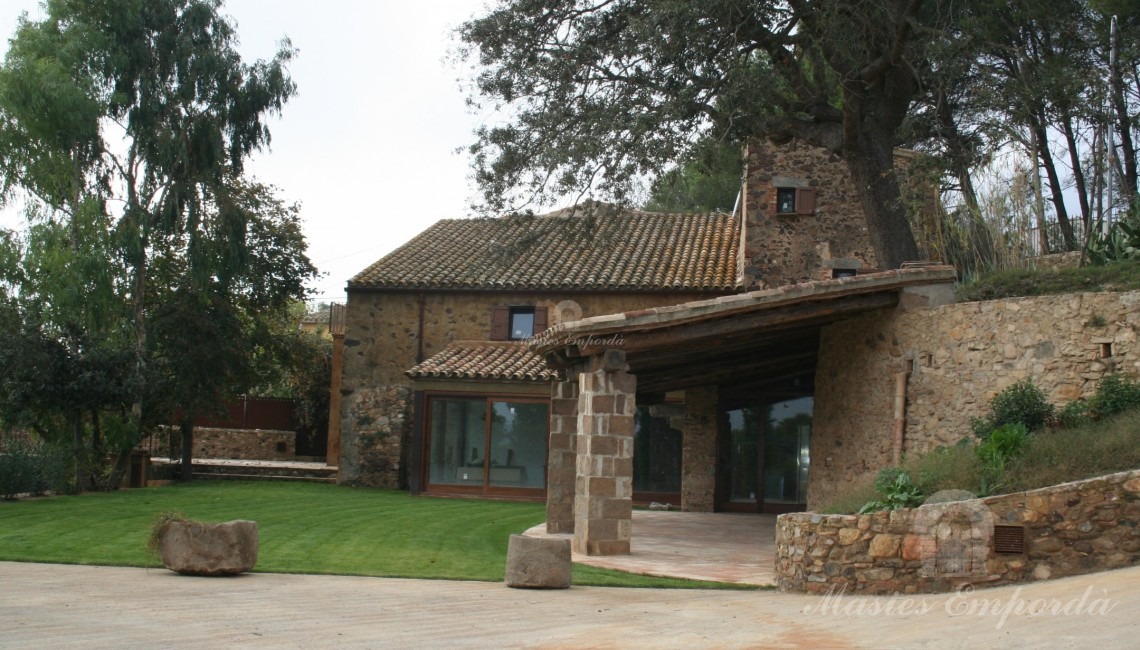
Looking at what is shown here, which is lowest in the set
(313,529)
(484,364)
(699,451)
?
(313,529)

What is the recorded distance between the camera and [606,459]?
473 inches

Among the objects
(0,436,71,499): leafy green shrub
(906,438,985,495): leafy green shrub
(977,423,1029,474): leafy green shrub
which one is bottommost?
(0,436,71,499): leafy green shrub

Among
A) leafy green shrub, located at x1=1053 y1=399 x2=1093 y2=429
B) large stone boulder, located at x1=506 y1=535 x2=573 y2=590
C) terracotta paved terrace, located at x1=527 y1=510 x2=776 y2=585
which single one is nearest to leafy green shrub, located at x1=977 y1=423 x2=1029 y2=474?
leafy green shrub, located at x1=1053 y1=399 x2=1093 y2=429

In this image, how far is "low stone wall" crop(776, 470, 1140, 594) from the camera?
26.2 ft

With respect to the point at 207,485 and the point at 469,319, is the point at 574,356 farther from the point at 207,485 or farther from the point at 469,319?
the point at 207,485

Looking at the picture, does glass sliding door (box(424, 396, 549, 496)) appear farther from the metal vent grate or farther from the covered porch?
the metal vent grate

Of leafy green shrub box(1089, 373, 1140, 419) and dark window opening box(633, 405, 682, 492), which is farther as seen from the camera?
dark window opening box(633, 405, 682, 492)

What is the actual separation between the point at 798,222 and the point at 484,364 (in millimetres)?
7318

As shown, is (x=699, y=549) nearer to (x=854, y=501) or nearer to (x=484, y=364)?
(x=854, y=501)

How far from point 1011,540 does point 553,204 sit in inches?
400

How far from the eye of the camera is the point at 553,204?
1691 cm

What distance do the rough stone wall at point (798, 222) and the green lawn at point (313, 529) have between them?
23.3 ft

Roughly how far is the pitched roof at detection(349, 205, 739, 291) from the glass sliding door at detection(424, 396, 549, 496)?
2.99 meters

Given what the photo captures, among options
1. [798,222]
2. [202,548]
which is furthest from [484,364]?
[202,548]
